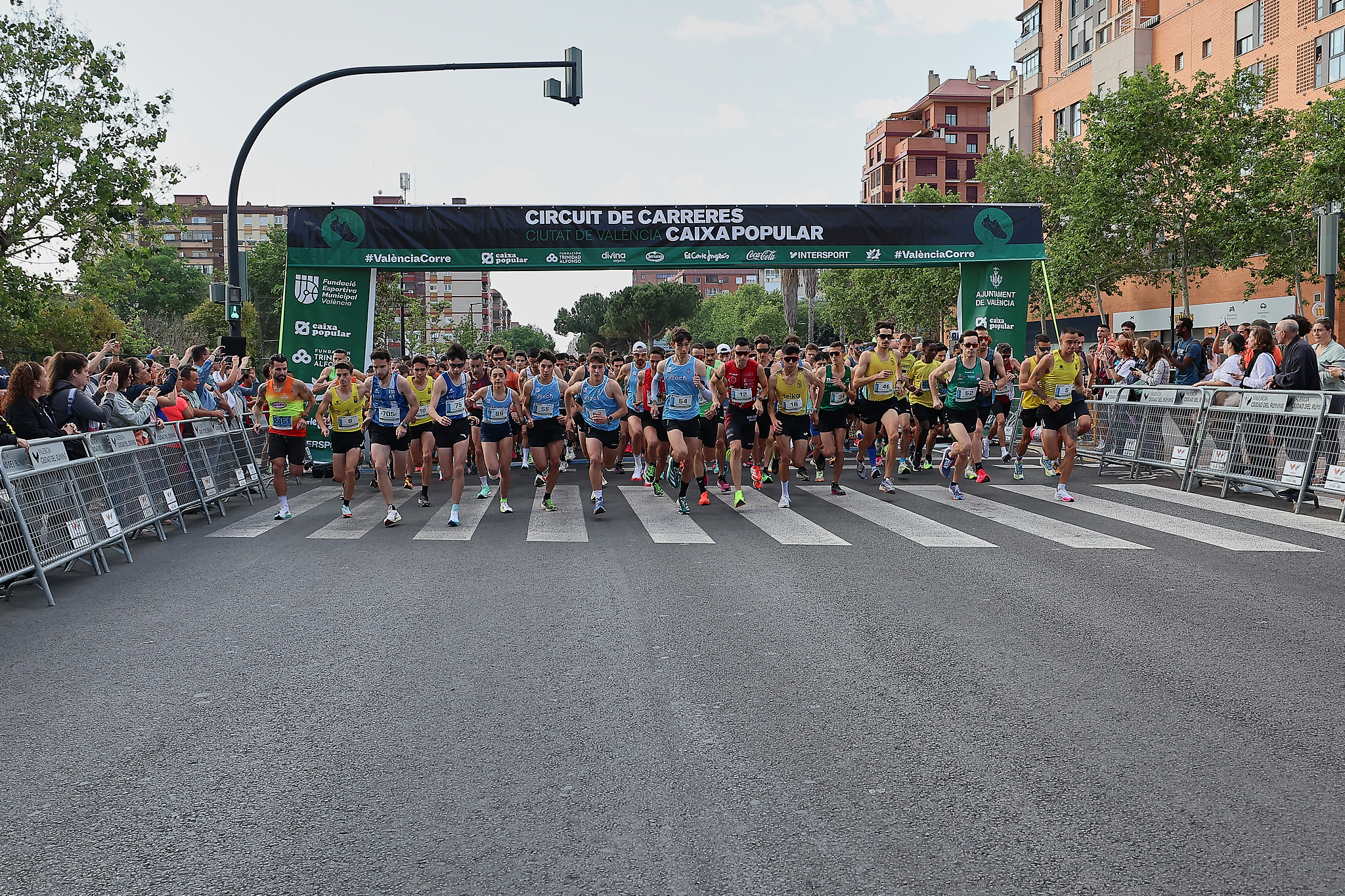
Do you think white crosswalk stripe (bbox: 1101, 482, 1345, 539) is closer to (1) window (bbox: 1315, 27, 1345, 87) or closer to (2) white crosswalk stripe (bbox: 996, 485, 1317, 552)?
(2) white crosswalk stripe (bbox: 996, 485, 1317, 552)

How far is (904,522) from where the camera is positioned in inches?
426

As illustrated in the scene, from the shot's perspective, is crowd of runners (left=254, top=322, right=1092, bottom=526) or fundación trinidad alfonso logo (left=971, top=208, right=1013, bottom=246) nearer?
crowd of runners (left=254, top=322, right=1092, bottom=526)

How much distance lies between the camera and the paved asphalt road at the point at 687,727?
3322mm

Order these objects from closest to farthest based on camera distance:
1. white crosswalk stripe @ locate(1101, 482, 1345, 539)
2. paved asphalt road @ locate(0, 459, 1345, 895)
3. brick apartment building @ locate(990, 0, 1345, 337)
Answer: paved asphalt road @ locate(0, 459, 1345, 895) → white crosswalk stripe @ locate(1101, 482, 1345, 539) → brick apartment building @ locate(990, 0, 1345, 337)

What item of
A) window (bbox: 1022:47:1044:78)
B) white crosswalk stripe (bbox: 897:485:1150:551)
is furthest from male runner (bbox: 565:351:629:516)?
window (bbox: 1022:47:1044:78)

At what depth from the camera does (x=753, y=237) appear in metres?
19.2

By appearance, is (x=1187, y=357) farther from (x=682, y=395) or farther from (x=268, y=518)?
(x=268, y=518)

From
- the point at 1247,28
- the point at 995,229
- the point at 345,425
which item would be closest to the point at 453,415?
the point at 345,425

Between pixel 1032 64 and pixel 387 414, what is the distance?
2574 inches

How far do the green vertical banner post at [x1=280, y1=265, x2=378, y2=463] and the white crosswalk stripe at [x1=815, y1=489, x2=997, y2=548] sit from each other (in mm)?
9286

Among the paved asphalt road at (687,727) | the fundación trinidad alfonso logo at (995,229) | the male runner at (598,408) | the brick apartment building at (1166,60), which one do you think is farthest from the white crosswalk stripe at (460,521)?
the brick apartment building at (1166,60)

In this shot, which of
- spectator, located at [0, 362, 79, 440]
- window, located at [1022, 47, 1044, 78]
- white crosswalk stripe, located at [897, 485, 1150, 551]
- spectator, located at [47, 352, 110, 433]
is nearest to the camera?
spectator, located at [0, 362, 79, 440]

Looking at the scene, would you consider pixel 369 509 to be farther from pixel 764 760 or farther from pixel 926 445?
pixel 764 760

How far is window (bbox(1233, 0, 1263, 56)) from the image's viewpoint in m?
42.9
